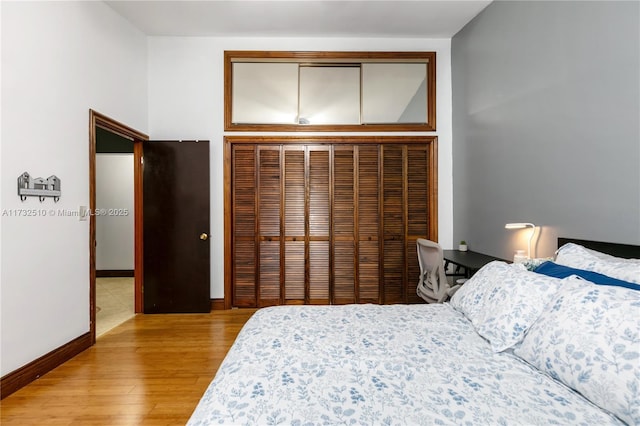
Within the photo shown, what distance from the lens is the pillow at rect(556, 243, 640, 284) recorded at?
1.41 metres

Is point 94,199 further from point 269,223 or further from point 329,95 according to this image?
point 329,95

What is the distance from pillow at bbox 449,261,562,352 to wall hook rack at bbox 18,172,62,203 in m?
3.02

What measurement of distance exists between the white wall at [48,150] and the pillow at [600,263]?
3.48m

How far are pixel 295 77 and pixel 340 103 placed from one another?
2.08ft

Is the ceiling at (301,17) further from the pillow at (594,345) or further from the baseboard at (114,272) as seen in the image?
the baseboard at (114,272)

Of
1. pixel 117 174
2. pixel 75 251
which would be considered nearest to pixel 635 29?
pixel 75 251

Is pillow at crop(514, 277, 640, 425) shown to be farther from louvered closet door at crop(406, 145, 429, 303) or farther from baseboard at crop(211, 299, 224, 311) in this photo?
baseboard at crop(211, 299, 224, 311)

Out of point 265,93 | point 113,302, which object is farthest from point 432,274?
point 113,302

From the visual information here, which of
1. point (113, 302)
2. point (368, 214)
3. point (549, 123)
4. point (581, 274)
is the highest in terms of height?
point (549, 123)

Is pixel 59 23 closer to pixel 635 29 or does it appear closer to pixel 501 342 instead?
pixel 501 342

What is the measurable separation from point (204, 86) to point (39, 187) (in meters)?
2.14

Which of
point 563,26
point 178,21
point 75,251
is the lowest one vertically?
point 75,251

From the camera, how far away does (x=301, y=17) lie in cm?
345

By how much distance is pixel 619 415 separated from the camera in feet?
3.07
